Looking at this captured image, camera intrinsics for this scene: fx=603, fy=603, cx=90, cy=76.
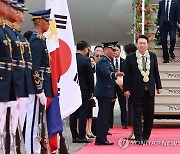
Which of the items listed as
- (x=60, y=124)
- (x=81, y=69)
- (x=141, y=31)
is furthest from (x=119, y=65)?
(x=60, y=124)

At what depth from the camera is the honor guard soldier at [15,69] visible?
5.11m

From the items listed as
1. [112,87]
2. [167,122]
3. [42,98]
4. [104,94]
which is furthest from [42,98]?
[167,122]

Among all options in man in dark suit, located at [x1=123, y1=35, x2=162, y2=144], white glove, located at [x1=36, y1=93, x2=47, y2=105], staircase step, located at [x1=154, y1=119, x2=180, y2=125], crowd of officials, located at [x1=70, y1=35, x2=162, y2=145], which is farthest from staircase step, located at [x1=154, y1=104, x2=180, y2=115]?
white glove, located at [x1=36, y1=93, x2=47, y2=105]

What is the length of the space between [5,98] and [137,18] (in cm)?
805

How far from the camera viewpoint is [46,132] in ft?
20.6

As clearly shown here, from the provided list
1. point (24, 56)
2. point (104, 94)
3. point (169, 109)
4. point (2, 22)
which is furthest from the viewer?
point (169, 109)

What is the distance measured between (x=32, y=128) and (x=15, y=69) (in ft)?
3.86

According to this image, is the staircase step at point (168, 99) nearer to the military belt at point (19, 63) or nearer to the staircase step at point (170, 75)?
the staircase step at point (170, 75)

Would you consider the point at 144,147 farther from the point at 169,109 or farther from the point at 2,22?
the point at 2,22

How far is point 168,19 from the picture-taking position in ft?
40.8

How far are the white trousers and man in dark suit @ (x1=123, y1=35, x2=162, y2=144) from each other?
9.93ft

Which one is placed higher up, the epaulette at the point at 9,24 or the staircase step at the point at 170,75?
the epaulette at the point at 9,24

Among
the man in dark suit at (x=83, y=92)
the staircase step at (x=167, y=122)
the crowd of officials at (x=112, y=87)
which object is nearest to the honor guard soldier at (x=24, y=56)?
the crowd of officials at (x=112, y=87)

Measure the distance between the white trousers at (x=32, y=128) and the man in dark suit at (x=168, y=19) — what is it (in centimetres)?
673
